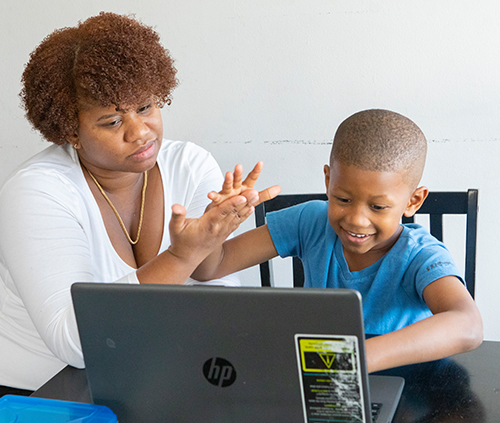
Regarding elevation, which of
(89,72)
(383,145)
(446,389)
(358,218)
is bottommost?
(446,389)

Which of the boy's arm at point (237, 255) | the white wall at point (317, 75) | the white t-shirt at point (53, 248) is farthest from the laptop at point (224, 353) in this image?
the white wall at point (317, 75)

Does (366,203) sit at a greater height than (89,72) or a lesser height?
lesser

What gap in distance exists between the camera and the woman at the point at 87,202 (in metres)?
1.13

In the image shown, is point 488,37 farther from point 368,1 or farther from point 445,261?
point 445,261

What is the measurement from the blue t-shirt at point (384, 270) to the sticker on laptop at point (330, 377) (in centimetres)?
Result: 44

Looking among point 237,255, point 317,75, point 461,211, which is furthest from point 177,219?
point 317,75

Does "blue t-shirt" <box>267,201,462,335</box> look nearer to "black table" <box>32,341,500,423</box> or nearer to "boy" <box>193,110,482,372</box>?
"boy" <box>193,110,482,372</box>

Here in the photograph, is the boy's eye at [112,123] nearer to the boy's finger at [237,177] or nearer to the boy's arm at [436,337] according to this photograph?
the boy's finger at [237,177]

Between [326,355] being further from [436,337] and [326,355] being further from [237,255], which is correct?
[237,255]

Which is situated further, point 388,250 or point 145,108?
point 145,108

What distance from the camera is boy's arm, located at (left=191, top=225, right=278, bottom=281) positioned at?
53.7 inches

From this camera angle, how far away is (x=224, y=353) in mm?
711

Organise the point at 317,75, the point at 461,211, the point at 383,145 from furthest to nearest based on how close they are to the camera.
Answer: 1. the point at 317,75
2. the point at 461,211
3. the point at 383,145

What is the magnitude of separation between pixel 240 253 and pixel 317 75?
86 centimetres
